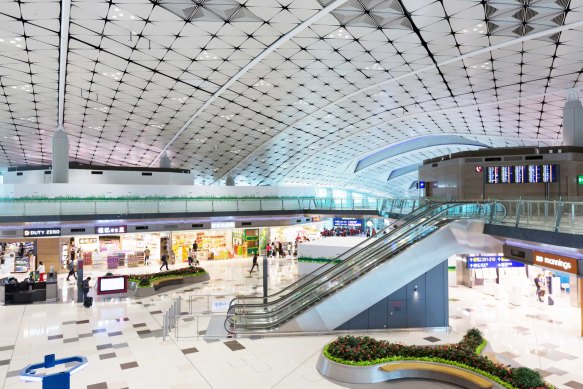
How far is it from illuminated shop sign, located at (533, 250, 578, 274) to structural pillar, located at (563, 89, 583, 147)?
20233mm

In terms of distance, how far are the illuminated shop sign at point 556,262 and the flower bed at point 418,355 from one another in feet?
9.24

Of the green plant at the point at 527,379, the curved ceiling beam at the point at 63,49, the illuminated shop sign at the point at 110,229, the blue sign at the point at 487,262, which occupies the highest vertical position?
the curved ceiling beam at the point at 63,49

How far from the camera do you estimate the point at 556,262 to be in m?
10.9

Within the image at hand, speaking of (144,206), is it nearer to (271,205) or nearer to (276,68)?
(271,205)

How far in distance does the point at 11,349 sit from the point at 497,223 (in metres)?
17.4

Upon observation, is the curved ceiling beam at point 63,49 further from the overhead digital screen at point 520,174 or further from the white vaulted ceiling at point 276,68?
the overhead digital screen at point 520,174

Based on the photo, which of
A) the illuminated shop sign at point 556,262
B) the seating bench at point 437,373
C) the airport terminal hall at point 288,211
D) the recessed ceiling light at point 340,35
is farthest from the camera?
the recessed ceiling light at point 340,35

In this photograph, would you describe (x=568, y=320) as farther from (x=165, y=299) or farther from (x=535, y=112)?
(x=535, y=112)

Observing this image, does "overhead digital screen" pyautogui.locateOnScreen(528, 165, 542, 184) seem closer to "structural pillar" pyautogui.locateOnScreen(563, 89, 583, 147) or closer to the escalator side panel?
"structural pillar" pyautogui.locateOnScreen(563, 89, 583, 147)

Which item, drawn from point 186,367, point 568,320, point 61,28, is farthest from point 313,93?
point 186,367

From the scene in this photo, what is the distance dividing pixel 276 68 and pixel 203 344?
19.6m

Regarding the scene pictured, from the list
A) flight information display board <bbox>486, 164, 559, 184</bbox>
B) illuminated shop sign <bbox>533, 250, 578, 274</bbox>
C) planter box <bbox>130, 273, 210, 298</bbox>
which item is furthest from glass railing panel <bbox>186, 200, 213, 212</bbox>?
illuminated shop sign <bbox>533, 250, 578, 274</bbox>

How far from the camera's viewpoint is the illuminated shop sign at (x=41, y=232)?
25.3 meters

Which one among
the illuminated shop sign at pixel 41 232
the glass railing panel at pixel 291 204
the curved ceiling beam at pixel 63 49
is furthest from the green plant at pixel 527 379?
the glass railing panel at pixel 291 204
